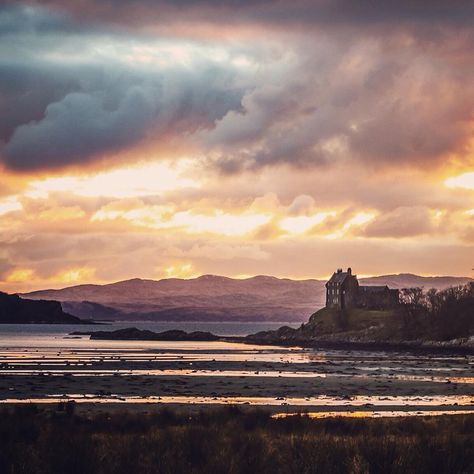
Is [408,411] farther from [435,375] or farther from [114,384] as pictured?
[435,375]

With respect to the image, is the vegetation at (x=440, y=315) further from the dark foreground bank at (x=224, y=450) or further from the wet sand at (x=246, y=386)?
the dark foreground bank at (x=224, y=450)

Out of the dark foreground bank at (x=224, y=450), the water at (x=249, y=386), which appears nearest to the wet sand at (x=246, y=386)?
the water at (x=249, y=386)

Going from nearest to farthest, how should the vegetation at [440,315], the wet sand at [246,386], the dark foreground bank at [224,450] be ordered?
the dark foreground bank at [224,450] → the wet sand at [246,386] → the vegetation at [440,315]

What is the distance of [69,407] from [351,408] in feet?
44.5

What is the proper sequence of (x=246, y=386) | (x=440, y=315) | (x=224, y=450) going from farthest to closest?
(x=440, y=315), (x=246, y=386), (x=224, y=450)

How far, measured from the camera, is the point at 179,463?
2078 centimetres

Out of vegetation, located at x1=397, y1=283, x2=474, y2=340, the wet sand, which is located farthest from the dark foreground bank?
vegetation, located at x1=397, y1=283, x2=474, y2=340

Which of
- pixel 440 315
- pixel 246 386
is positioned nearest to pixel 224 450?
pixel 246 386

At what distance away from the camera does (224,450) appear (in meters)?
22.5

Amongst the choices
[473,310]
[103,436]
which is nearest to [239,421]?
[103,436]

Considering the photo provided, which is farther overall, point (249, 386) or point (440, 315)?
point (440, 315)

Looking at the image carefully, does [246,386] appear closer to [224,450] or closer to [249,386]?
[249,386]

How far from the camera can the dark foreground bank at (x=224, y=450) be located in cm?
2033

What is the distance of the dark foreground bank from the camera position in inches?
800
